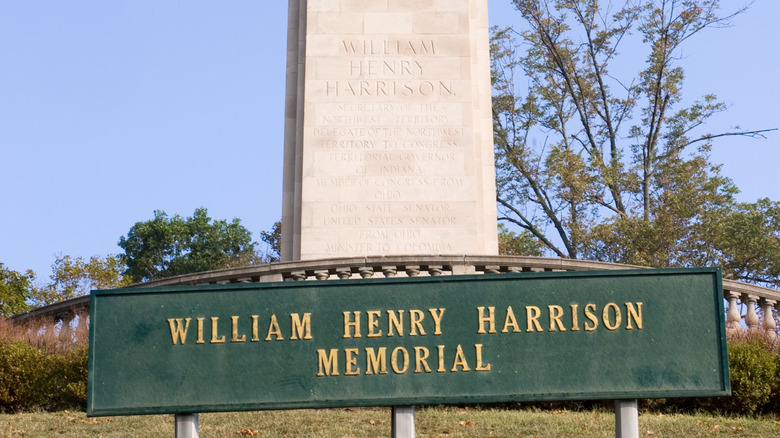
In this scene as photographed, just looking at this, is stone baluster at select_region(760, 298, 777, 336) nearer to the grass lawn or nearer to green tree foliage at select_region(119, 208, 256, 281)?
the grass lawn

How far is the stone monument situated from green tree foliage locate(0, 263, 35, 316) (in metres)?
18.6

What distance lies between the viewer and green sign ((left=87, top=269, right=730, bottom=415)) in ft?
33.4

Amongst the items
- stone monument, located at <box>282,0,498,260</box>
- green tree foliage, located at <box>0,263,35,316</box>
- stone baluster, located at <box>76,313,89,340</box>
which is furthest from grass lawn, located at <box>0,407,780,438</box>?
green tree foliage, located at <box>0,263,35,316</box>

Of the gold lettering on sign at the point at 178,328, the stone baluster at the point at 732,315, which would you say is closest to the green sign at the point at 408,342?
the gold lettering on sign at the point at 178,328

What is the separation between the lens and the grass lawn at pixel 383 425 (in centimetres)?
1382

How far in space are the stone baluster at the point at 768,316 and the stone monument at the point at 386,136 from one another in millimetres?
6756

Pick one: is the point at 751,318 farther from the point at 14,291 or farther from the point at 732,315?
the point at 14,291

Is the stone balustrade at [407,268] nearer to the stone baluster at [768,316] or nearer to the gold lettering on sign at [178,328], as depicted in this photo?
the stone baluster at [768,316]

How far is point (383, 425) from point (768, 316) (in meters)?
9.17

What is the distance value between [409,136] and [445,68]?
205 cm

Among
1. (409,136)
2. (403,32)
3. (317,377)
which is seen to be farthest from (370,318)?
(403,32)

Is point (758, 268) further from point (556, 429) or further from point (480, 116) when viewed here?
point (556, 429)

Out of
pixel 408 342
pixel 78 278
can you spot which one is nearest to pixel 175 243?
pixel 78 278

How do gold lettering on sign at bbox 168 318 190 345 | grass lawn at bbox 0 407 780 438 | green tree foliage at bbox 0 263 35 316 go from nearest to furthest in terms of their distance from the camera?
gold lettering on sign at bbox 168 318 190 345
grass lawn at bbox 0 407 780 438
green tree foliage at bbox 0 263 35 316
